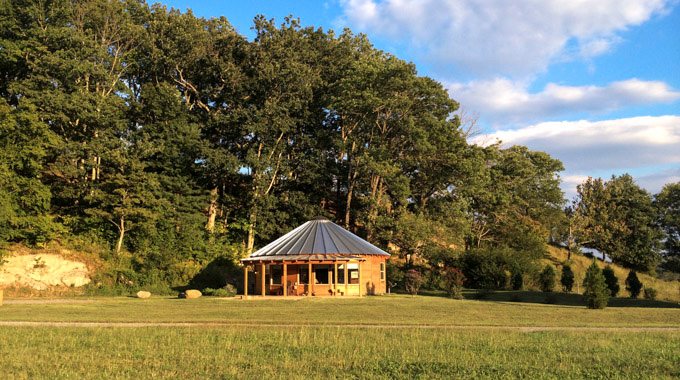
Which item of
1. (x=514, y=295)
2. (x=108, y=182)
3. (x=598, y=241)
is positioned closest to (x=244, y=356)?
(x=514, y=295)

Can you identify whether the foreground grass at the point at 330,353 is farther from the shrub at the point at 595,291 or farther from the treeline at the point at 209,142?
the treeline at the point at 209,142

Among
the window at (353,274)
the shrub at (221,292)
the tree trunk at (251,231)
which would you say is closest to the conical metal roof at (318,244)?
the window at (353,274)

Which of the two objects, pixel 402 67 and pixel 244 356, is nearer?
pixel 244 356

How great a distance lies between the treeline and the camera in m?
33.9

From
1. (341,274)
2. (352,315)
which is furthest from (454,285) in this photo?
(352,315)

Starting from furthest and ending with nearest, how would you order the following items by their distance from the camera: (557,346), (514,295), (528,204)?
(528,204)
(514,295)
(557,346)

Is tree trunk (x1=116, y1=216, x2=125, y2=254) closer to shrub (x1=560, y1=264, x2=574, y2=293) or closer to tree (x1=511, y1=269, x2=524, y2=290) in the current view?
tree (x1=511, y1=269, x2=524, y2=290)

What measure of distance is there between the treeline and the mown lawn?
1781cm

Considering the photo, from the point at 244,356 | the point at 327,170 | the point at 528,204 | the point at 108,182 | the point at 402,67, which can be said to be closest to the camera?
the point at 244,356

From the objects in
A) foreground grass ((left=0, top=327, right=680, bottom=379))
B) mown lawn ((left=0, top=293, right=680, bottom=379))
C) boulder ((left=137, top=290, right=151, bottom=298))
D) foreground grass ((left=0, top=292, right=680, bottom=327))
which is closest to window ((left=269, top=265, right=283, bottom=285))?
boulder ((left=137, top=290, right=151, bottom=298))

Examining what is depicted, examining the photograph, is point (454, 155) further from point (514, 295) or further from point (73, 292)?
point (73, 292)

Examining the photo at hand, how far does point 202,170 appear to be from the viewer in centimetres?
4022

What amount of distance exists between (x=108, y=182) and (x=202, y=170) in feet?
25.7

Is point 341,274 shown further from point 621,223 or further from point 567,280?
point 621,223
